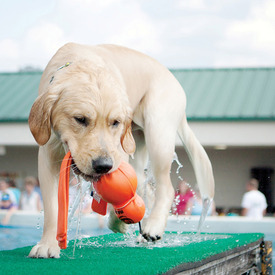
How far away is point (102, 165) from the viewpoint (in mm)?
3221

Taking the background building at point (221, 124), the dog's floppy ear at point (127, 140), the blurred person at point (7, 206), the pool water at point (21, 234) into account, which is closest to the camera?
the dog's floppy ear at point (127, 140)

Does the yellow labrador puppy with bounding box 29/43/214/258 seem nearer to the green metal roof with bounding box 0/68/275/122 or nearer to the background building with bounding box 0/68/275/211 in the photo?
the background building with bounding box 0/68/275/211

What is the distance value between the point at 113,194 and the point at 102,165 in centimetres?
35

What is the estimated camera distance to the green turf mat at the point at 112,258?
9.65 feet

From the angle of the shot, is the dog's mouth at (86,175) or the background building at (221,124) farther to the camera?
the background building at (221,124)

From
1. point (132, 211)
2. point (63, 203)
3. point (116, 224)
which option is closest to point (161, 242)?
point (116, 224)

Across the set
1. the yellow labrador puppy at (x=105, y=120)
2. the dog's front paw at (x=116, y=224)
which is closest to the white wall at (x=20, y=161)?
the yellow labrador puppy at (x=105, y=120)

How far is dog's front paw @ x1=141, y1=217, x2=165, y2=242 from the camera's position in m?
4.15

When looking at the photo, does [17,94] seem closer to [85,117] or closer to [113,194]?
[113,194]

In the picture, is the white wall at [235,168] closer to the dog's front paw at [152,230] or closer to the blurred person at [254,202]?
the blurred person at [254,202]

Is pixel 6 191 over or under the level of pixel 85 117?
under

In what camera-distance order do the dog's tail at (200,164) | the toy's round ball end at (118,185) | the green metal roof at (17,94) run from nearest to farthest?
the toy's round ball end at (118,185) → the dog's tail at (200,164) → the green metal roof at (17,94)

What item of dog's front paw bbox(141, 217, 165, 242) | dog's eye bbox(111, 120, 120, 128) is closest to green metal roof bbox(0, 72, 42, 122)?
dog's front paw bbox(141, 217, 165, 242)

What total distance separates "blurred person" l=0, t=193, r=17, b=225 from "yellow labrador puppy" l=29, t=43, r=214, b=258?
5412 millimetres
